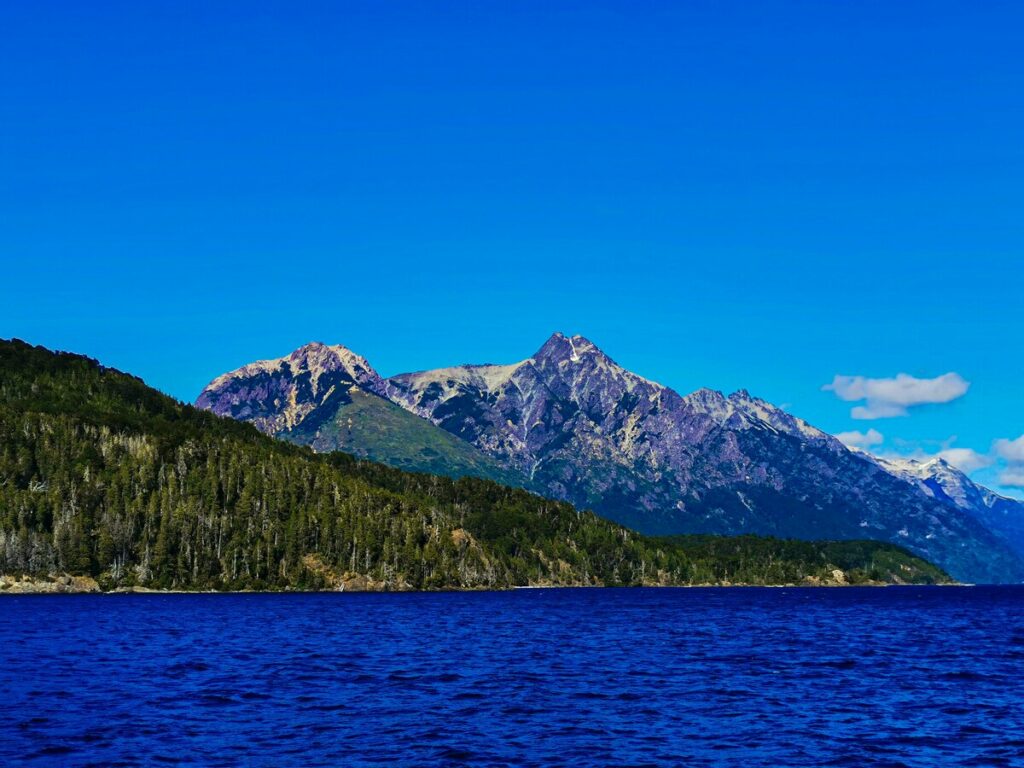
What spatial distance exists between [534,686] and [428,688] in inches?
325

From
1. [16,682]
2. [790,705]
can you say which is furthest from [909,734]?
[16,682]

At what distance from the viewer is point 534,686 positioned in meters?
83.6

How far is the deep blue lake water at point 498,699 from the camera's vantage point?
56.8 meters

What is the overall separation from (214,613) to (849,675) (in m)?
123

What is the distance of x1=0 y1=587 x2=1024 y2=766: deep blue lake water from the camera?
56.8 m

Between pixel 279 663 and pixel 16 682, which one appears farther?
pixel 279 663

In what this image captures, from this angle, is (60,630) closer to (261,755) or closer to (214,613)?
(214,613)

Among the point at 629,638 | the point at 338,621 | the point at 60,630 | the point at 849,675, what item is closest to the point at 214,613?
the point at 338,621

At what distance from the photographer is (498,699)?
249ft

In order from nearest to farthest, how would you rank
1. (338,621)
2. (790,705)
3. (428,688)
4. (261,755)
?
(261,755)
(790,705)
(428,688)
(338,621)

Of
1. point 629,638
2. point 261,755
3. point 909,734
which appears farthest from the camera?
point 629,638

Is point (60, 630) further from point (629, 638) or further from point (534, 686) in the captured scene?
point (534, 686)

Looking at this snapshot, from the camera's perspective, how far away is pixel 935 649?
12575 cm

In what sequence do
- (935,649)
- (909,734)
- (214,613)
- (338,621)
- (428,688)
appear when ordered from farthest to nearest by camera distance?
(214,613), (338,621), (935,649), (428,688), (909,734)
